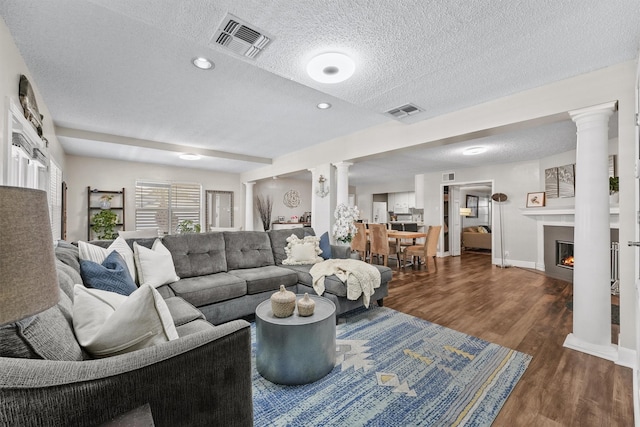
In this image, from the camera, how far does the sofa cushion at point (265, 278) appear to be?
9.57 feet

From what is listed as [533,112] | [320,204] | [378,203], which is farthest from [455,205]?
[533,112]

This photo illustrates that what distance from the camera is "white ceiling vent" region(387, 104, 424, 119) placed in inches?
122

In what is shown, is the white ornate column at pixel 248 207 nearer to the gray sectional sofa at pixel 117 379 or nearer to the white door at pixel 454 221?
the white door at pixel 454 221

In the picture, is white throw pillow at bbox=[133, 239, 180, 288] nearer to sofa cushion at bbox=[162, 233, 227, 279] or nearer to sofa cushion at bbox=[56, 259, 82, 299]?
sofa cushion at bbox=[162, 233, 227, 279]

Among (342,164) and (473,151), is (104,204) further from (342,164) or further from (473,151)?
(473,151)

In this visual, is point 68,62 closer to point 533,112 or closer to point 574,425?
point 533,112

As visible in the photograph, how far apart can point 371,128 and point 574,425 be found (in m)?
3.73

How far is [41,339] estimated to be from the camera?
0.82 m

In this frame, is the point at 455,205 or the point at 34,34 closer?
the point at 34,34

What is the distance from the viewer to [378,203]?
10953 millimetres

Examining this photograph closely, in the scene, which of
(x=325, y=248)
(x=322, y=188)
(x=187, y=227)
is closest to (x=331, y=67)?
(x=325, y=248)

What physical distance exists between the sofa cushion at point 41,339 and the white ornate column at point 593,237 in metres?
3.42

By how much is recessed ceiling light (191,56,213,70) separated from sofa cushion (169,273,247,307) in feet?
6.55

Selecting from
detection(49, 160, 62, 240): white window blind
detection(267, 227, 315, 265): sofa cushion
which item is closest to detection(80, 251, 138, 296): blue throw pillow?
detection(267, 227, 315, 265): sofa cushion
